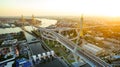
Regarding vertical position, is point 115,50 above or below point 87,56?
below

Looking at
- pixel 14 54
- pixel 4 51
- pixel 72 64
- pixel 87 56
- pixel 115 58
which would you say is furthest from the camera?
pixel 4 51

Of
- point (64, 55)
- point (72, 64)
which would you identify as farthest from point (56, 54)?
point (72, 64)

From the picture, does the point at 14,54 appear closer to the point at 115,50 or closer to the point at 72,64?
the point at 72,64

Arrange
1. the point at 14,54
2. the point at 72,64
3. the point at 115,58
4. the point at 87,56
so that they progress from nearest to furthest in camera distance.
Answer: the point at 87,56, the point at 72,64, the point at 115,58, the point at 14,54

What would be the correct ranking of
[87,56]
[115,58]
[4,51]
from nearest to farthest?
[87,56] < [115,58] < [4,51]

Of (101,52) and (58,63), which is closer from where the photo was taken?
(58,63)

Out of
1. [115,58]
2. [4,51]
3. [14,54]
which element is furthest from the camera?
[4,51]

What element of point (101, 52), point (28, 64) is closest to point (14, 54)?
point (28, 64)

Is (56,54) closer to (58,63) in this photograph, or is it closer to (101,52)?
(58,63)

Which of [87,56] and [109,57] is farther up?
[87,56]
